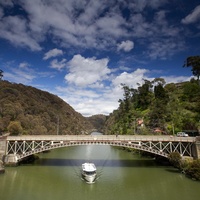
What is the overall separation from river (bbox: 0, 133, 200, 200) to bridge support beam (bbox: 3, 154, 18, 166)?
1398mm

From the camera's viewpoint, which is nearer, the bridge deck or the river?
the river

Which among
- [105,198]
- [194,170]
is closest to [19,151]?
[105,198]

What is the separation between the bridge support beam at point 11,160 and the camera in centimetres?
3378

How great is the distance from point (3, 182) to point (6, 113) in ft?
146

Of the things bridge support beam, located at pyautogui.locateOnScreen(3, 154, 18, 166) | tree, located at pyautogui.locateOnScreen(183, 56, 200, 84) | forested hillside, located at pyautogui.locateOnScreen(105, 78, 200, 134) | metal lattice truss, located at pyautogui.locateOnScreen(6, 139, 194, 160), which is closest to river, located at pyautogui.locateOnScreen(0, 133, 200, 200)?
bridge support beam, located at pyautogui.locateOnScreen(3, 154, 18, 166)

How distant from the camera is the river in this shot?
2138cm

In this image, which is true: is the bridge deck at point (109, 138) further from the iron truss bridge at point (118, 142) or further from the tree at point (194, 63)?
the tree at point (194, 63)

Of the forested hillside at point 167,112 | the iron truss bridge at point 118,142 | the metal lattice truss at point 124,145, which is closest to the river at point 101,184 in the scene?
the metal lattice truss at point 124,145

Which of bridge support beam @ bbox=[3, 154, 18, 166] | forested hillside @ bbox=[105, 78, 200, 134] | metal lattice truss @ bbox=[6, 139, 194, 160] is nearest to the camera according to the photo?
metal lattice truss @ bbox=[6, 139, 194, 160]

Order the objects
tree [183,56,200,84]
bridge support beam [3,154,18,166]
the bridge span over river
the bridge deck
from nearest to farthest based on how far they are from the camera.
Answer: the bridge span over river, the bridge deck, bridge support beam [3,154,18,166], tree [183,56,200,84]

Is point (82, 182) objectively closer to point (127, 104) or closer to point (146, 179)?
point (146, 179)

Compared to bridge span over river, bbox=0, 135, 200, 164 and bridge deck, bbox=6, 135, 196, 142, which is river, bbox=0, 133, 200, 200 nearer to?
bridge span over river, bbox=0, 135, 200, 164

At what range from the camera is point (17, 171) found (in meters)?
31.2

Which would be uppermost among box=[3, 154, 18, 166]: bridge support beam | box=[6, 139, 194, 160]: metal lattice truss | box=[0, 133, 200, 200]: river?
box=[6, 139, 194, 160]: metal lattice truss
